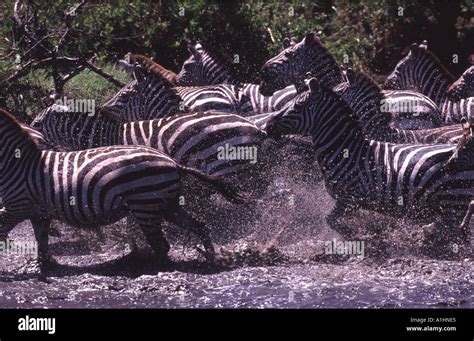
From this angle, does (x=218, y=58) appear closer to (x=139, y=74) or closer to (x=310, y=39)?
(x=310, y=39)

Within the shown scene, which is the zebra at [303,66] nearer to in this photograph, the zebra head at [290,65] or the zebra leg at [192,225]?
the zebra head at [290,65]

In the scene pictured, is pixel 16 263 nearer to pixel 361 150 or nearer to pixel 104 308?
pixel 104 308

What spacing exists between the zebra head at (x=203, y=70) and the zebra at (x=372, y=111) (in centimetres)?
219

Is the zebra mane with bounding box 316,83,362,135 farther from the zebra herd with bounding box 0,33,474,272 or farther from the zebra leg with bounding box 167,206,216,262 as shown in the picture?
the zebra leg with bounding box 167,206,216,262

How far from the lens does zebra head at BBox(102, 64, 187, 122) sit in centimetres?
1308

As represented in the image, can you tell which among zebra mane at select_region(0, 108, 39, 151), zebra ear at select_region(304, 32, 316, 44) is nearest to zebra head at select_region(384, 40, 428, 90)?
zebra ear at select_region(304, 32, 316, 44)

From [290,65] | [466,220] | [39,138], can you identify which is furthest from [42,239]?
[290,65]

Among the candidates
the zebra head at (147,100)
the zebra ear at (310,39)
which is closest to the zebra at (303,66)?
the zebra ear at (310,39)

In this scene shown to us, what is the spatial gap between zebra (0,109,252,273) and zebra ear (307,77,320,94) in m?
1.28

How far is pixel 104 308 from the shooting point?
31.1ft

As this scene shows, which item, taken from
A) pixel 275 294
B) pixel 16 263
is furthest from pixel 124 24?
pixel 275 294

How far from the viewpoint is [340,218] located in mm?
10875

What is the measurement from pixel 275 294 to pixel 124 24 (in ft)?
26.5
